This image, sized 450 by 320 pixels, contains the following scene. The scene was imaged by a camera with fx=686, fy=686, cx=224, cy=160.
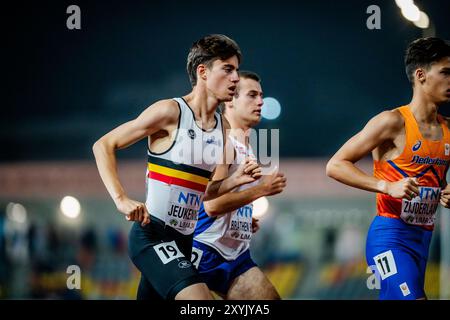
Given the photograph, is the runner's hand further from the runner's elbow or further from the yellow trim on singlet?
the runner's elbow

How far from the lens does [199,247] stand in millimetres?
5680

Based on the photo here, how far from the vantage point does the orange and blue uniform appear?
4734mm

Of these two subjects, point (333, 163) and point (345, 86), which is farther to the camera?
point (345, 86)

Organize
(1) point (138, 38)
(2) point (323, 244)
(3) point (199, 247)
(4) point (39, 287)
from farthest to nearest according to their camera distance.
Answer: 1. (2) point (323, 244)
2. (4) point (39, 287)
3. (1) point (138, 38)
4. (3) point (199, 247)

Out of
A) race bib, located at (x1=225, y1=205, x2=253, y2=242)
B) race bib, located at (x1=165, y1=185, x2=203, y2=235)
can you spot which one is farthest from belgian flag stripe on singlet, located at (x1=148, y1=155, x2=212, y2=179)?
race bib, located at (x1=225, y1=205, x2=253, y2=242)

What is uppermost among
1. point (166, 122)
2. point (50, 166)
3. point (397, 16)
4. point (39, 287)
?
point (397, 16)

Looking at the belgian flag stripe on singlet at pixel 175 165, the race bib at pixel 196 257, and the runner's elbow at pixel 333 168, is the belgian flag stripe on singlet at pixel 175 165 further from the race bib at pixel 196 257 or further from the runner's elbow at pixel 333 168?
the race bib at pixel 196 257

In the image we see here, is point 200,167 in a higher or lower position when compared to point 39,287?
higher

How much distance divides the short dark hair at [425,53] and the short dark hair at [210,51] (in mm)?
1287

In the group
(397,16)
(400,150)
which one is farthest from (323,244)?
(400,150)

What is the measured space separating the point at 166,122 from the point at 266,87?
8.98m

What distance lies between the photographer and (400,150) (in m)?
4.82
